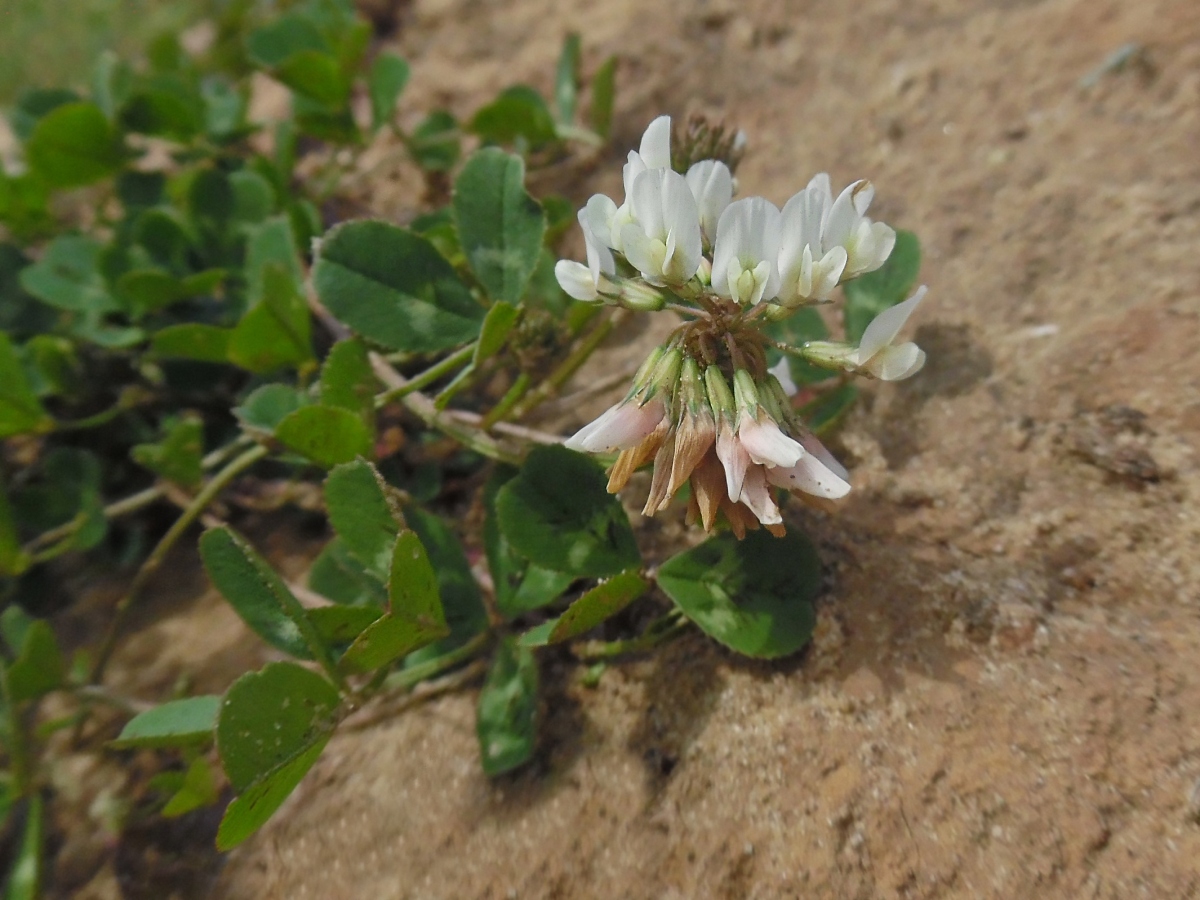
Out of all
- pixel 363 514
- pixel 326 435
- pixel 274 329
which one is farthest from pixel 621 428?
pixel 274 329

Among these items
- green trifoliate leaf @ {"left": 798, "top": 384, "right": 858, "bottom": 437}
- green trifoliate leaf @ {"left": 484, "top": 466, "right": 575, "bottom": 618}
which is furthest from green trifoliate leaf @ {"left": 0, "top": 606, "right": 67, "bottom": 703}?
green trifoliate leaf @ {"left": 798, "top": 384, "right": 858, "bottom": 437}

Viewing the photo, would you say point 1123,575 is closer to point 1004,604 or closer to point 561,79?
point 1004,604

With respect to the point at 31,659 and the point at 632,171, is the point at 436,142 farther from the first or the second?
the point at 31,659

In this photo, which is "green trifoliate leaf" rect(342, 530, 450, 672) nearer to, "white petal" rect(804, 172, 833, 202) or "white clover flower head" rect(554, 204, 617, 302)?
"white clover flower head" rect(554, 204, 617, 302)

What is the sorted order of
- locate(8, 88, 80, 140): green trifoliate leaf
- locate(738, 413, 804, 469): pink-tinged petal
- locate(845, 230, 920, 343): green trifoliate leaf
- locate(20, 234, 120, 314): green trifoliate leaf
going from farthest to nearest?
locate(8, 88, 80, 140): green trifoliate leaf < locate(20, 234, 120, 314): green trifoliate leaf < locate(845, 230, 920, 343): green trifoliate leaf < locate(738, 413, 804, 469): pink-tinged petal

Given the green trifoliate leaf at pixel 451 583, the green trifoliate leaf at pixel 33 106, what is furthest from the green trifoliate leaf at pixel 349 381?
the green trifoliate leaf at pixel 33 106

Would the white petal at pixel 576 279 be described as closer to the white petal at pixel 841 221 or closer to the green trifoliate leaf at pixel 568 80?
the white petal at pixel 841 221

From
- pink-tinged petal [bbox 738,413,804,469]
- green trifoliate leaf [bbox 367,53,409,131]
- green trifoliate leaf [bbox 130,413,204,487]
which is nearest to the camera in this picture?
pink-tinged petal [bbox 738,413,804,469]
